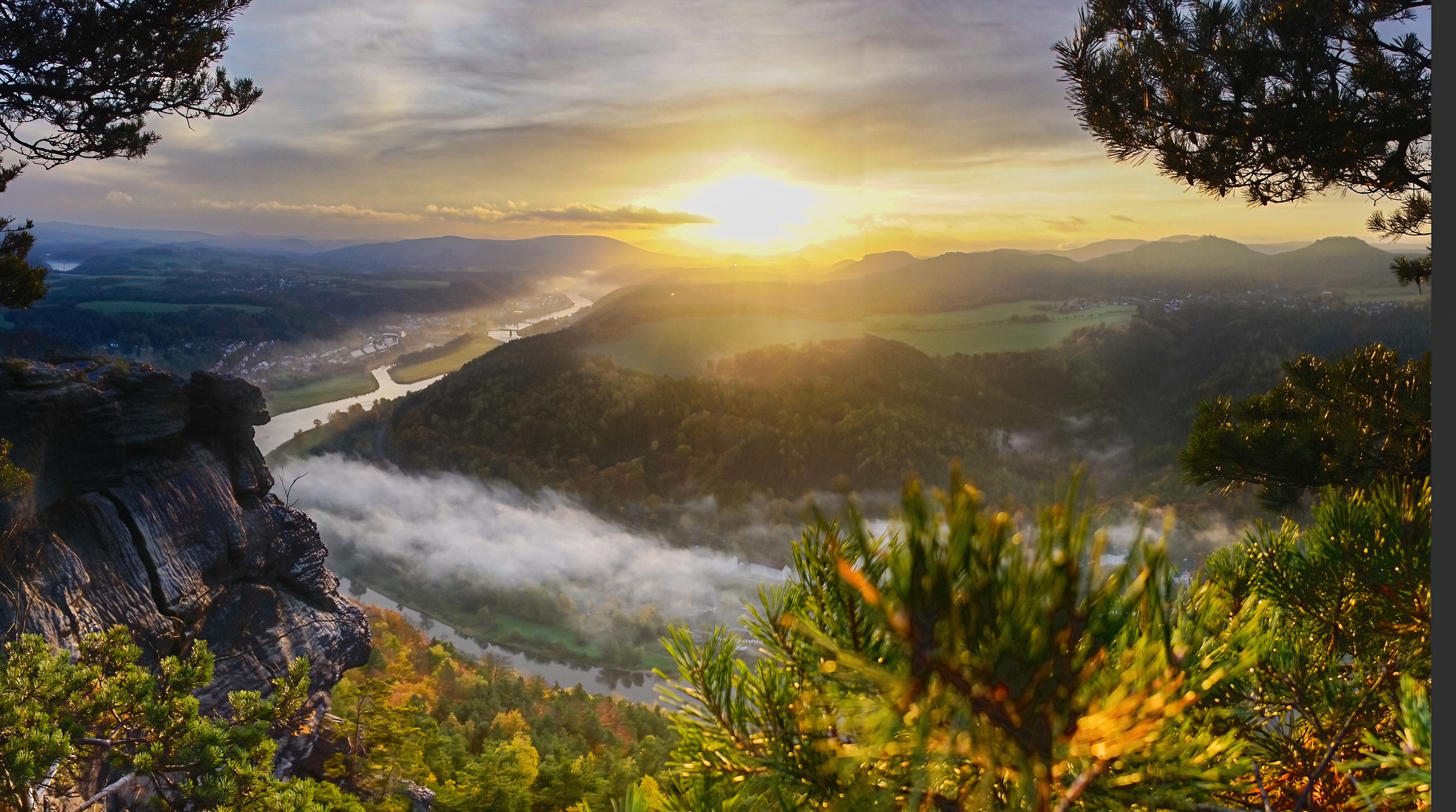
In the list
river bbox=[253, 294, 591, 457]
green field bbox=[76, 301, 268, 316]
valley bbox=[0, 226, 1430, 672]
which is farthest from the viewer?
river bbox=[253, 294, 591, 457]

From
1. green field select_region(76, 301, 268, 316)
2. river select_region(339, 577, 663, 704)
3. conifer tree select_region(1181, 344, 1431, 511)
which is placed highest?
green field select_region(76, 301, 268, 316)

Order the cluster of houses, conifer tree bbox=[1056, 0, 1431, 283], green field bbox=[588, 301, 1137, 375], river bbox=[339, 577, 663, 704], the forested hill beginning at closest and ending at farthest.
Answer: conifer tree bbox=[1056, 0, 1431, 283] < the cluster of houses < river bbox=[339, 577, 663, 704] < green field bbox=[588, 301, 1137, 375] < the forested hill

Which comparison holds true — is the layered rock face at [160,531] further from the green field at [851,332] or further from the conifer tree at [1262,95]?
the green field at [851,332]

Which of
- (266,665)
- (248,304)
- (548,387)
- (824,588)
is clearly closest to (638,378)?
(548,387)

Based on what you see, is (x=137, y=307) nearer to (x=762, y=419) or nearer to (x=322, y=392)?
(x=322, y=392)

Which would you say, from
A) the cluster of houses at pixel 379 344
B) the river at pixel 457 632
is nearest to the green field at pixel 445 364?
the river at pixel 457 632

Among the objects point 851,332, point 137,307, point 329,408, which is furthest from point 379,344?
point 851,332

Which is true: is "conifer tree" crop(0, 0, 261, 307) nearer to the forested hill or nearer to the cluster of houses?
the cluster of houses

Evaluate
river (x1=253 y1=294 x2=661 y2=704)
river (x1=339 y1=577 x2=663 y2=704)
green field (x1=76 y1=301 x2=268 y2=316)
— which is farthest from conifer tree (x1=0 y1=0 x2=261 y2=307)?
river (x1=339 y1=577 x2=663 y2=704)

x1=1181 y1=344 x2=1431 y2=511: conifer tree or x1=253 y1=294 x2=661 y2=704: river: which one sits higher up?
x1=1181 y1=344 x2=1431 y2=511: conifer tree
